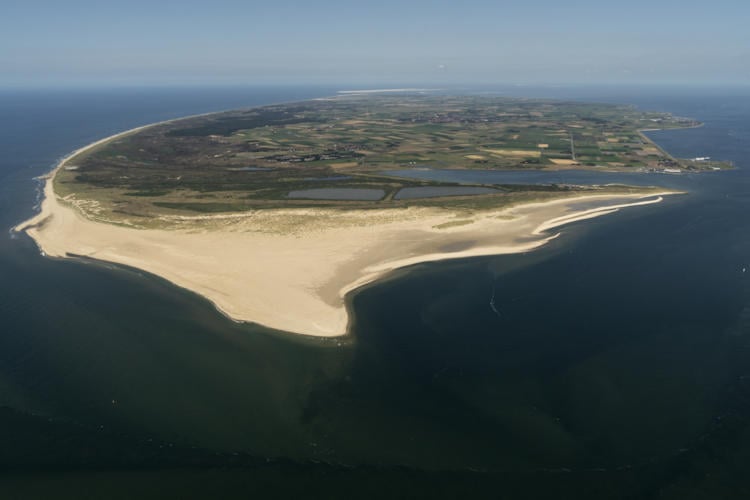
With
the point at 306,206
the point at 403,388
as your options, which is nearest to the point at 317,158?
the point at 306,206

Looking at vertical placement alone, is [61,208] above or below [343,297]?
above

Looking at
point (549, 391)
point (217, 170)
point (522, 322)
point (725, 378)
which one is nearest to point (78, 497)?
point (549, 391)

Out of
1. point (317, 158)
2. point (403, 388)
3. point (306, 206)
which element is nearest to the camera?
point (403, 388)

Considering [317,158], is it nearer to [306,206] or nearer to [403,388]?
[306,206]

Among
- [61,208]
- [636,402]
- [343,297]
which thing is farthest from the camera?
[61,208]

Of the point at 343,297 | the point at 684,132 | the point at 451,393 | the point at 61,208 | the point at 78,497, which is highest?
the point at 684,132

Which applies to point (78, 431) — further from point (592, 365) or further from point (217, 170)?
point (217, 170)

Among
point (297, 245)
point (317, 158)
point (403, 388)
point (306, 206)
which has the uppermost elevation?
point (317, 158)
